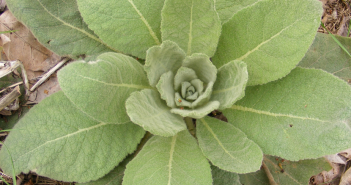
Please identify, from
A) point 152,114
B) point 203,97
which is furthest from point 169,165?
point 203,97

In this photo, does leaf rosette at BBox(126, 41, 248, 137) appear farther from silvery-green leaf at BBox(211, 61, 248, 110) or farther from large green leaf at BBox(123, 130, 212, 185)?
large green leaf at BBox(123, 130, 212, 185)

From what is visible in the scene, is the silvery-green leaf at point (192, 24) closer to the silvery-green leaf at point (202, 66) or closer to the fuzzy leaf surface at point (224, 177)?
the silvery-green leaf at point (202, 66)

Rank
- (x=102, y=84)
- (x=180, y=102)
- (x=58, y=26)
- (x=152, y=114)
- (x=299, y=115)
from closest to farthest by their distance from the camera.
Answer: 1. (x=102, y=84)
2. (x=152, y=114)
3. (x=299, y=115)
4. (x=180, y=102)
5. (x=58, y=26)

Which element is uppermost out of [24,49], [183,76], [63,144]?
[24,49]

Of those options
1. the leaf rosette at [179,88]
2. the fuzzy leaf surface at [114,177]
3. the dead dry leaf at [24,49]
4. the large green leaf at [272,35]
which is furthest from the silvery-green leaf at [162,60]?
the dead dry leaf at [24,49]

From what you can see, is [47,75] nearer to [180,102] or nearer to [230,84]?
[180,102]

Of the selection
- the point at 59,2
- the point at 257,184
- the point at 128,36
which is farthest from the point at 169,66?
the point at 257,184

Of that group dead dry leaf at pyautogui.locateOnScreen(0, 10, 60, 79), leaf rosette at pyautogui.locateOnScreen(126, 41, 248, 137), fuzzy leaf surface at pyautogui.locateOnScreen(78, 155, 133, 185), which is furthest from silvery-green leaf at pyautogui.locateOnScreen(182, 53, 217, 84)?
dead dry leaf at pyautogui.locateOnScreen(0, 10, 60, 79)
